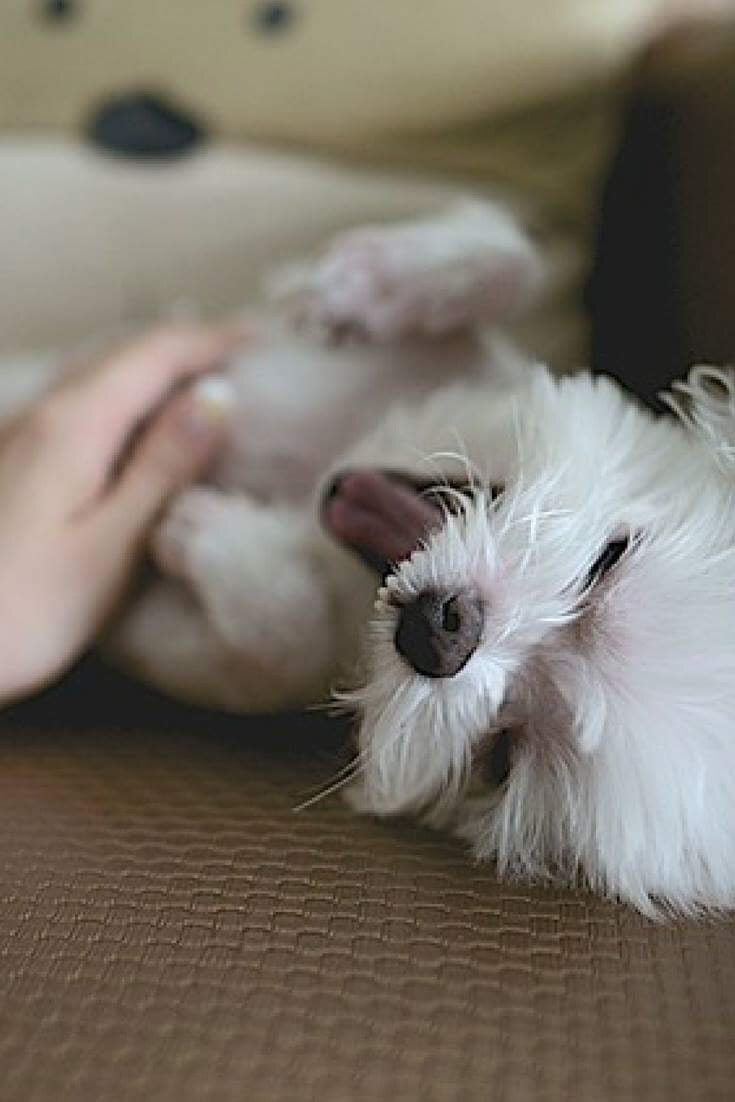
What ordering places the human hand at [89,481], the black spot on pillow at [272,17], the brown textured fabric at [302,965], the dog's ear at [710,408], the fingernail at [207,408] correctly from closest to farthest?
the brown textured fabric at [302,965]
the dog's ear at [710,408]
the human hand at [89,481]
the fingernail at [207,408]
the black spot on pillow at [272,17]

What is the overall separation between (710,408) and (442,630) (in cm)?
25

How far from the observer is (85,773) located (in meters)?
1.01

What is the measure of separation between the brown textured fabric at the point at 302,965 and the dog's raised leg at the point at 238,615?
0.13 metres

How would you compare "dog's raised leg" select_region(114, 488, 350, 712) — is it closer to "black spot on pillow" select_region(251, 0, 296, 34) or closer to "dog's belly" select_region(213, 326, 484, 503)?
"dog's belly" select_region(213, 326, 484, 503)

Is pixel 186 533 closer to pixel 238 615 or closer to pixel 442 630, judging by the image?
pixel 238 615

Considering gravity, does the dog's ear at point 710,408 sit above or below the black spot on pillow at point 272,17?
below

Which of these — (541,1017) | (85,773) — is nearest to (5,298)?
(85,773)

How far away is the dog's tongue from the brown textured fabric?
0.17 m

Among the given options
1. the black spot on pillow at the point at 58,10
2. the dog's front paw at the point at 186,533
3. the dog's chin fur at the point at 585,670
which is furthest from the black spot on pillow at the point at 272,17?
the dog's chin fur at the point at 585,670

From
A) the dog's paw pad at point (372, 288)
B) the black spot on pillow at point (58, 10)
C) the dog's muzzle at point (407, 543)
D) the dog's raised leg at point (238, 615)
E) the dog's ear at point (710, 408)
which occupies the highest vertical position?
the black spot on pillow at point (58, 10)

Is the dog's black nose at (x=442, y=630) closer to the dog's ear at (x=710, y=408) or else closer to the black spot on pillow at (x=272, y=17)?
the dog's ear at (x=710, y=408)

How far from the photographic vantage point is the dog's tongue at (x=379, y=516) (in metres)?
1.01

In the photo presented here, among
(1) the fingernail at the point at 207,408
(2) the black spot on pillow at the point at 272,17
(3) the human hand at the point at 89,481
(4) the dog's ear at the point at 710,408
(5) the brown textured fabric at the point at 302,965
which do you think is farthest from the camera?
(2) the black spot on pillow at the point at 272,17

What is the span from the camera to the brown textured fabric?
0.68 metres
